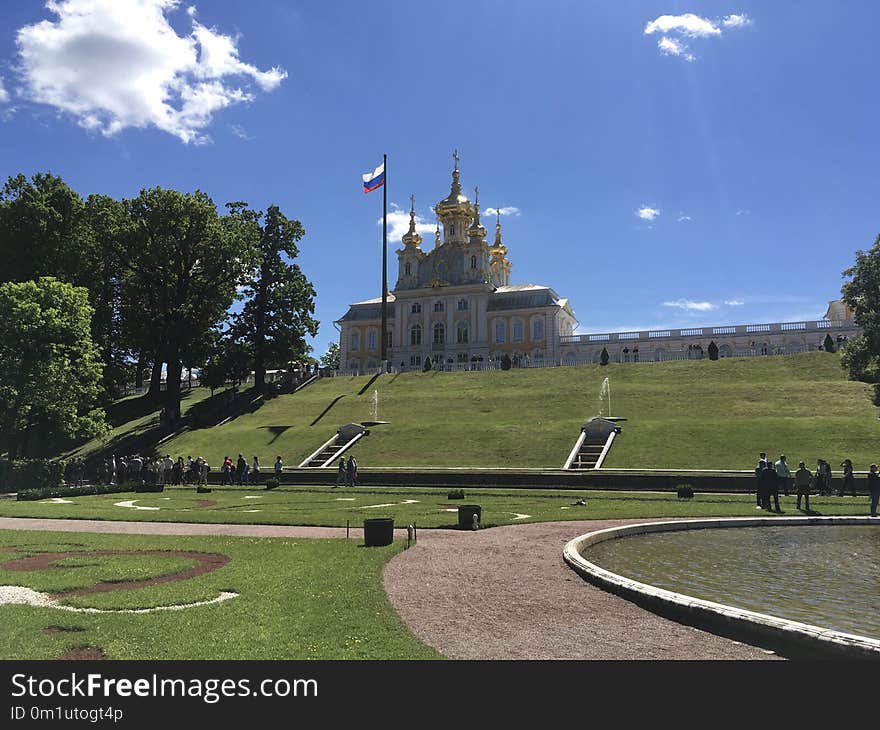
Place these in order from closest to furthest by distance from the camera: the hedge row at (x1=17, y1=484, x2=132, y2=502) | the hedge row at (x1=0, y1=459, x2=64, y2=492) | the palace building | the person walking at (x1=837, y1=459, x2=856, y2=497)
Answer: the person walking at (x1=837, y1=459, x2=856, y2=497), the hedge row at (x1=17, y1=484, x2=132, y2=502), the hedge row at (x1=0, y1=459, x2=64, y2=492), the palace building

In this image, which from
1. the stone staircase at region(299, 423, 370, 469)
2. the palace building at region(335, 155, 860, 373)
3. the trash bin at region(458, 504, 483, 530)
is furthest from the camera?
the palace building at region(335, 155, 860, 373)

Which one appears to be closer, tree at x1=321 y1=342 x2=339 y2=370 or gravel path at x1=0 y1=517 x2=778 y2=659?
gravel path at x1=0 y1=517 x2=778 y2=659

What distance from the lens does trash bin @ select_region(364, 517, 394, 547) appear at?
50.1 ft

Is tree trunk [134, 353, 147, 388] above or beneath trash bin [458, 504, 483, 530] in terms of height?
above

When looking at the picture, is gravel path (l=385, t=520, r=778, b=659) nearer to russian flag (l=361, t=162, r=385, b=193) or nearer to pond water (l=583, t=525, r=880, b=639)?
pond water (l=583, t=525, r=880, b=639)

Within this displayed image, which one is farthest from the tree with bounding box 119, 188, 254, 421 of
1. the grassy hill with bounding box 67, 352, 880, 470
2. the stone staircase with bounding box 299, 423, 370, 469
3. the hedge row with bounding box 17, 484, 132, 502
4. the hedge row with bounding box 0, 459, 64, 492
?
the hedge row with bounding box 17, 484, 132, 502

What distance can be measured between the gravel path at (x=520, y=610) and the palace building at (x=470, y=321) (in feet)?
215

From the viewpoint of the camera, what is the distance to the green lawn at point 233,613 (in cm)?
741

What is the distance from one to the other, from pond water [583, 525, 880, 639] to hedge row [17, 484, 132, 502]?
2475cm

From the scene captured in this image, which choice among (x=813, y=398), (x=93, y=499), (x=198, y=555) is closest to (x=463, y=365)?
(x=813, y=398)

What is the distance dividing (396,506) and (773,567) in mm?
14486
